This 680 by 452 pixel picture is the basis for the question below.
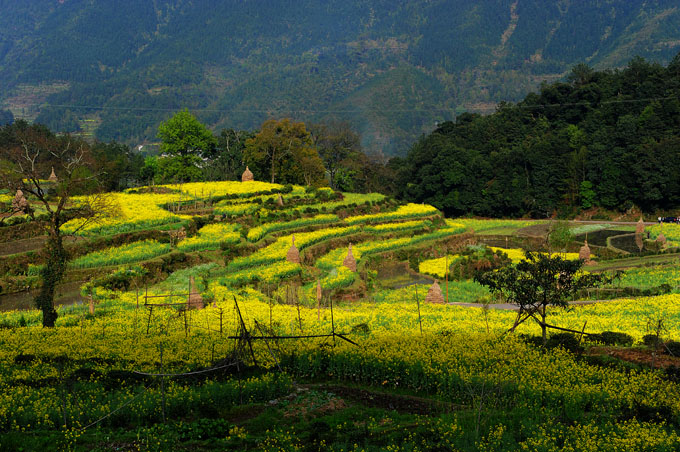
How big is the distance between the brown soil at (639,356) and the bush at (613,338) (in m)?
1.65

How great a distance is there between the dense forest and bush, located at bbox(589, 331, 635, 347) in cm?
5397

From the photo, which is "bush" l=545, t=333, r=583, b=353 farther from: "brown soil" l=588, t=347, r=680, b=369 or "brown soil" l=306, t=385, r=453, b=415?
"brown soil" l=306, t=385, r=453, b=415

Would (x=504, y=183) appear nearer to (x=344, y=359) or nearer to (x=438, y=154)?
(x=438, y=154)

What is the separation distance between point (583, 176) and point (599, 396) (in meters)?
68.7

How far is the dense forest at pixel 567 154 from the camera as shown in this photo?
7400cm

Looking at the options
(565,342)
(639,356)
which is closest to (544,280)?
(565,342)

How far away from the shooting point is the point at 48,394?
1488cm

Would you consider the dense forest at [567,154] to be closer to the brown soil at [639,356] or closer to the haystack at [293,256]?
the haystack at [293,256]

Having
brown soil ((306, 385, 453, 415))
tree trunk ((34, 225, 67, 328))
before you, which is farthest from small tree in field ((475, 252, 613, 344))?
tree trunk ((34, 225, 67, 328))

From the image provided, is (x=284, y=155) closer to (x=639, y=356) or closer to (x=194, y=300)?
(x=194, y=300)

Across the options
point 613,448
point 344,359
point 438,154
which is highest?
point 438,154

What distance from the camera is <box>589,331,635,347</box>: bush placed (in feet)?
73.0

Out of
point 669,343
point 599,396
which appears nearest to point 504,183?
point 669,343

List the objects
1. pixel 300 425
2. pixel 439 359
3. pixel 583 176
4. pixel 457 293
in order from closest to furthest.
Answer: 1. pixel 300 425
2. pixel 439 359
3. pixel 457 293
4. pixel 583 176
